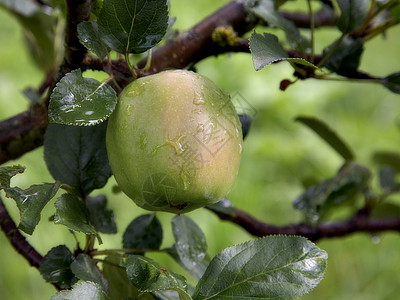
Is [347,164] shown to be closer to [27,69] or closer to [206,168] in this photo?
[206,168]

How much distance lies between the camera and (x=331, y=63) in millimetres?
586

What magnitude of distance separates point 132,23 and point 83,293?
249 mm

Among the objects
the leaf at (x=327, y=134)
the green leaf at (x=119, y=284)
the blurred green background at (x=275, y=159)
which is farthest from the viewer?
the blurred green background at (x=275, y=159)

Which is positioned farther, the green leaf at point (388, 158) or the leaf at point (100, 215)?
the green leaf at point (388, 158)

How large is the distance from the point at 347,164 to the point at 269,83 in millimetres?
1142

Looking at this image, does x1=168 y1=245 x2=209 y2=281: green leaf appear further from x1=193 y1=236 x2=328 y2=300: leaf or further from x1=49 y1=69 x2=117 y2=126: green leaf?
x1=49 y1=69 x2=117 y2=126: green leaf

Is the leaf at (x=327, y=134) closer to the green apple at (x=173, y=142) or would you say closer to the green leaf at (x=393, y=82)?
the green leaf at (x=393, y=82)

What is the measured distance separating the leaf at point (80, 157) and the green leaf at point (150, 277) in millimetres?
123

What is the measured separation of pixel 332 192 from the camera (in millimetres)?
819

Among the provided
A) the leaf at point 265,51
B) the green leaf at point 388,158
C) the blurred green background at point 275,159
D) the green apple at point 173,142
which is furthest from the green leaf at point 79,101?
the blurred green background at point 275,159

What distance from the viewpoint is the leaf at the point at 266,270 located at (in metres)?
0.42

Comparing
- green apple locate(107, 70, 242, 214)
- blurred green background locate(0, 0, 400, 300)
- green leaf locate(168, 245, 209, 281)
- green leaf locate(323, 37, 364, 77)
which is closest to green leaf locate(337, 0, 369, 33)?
green leaf locate(323, 37, 364, 77)

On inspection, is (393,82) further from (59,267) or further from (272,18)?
(59,267)

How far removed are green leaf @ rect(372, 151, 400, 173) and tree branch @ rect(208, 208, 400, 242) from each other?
7.0 inches
